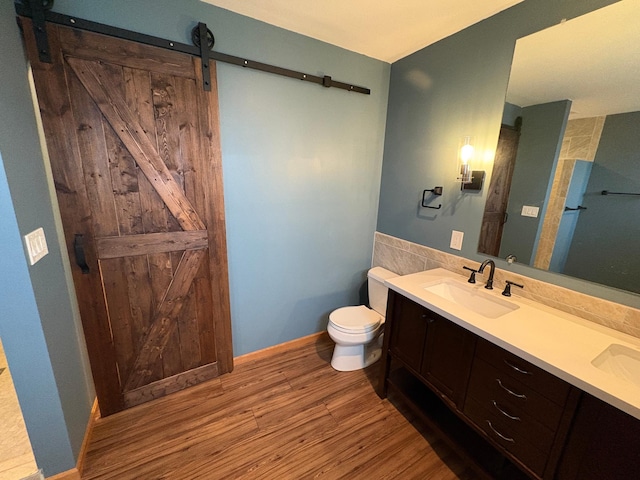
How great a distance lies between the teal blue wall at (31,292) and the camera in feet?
3.28

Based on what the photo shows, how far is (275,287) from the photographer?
2.20 metres

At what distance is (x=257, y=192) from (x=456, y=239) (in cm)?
153

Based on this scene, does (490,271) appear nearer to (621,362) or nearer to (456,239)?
(456,239)

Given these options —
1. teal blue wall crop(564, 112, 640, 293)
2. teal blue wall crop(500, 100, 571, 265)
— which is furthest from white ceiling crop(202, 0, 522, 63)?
teal blue wall crop(564, 112, 640, 293)

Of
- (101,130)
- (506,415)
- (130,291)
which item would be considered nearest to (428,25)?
(101,130)

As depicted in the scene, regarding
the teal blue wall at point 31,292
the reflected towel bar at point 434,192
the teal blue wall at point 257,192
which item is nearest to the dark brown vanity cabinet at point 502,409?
the reflected towel bar at point 434,192

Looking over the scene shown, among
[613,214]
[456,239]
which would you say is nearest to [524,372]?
[613,214]

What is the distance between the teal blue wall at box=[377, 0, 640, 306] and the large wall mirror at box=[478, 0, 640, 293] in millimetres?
65

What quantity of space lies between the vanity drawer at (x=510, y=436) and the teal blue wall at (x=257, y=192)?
4.79 feet

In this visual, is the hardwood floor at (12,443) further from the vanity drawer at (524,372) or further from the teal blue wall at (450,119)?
the teal blue wall at (450,119)

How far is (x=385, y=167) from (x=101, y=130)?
2113mm

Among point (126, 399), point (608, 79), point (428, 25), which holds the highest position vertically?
point (428, 25)

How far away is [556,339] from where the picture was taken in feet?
3.67

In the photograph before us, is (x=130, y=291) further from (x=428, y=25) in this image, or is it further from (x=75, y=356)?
(x=428, y=25)
